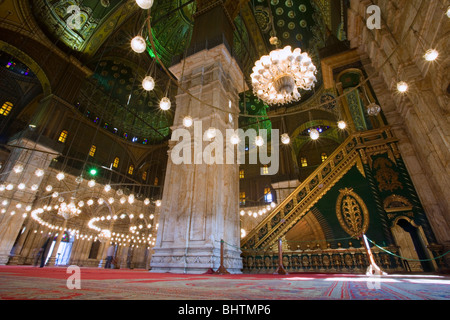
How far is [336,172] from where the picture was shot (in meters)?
6.20

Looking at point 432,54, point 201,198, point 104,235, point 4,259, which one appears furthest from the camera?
point 104,235

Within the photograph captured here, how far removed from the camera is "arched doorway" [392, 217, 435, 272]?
4.57 m

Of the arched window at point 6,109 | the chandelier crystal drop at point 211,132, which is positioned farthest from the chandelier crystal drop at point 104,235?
the chandelier crystal drop at point 211,132

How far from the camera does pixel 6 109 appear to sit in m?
14.7

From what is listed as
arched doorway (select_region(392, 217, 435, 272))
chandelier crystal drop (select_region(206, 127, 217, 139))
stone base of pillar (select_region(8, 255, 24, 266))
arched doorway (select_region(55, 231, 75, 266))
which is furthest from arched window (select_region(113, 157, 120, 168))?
arched doorway (select_region(392, 217, 435, 272))

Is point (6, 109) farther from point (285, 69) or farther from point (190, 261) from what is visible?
point (285, 69)

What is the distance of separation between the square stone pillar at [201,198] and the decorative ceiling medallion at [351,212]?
9.40ft

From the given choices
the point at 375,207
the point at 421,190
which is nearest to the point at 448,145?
the point at 421,190

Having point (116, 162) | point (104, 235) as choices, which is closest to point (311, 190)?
point (104, 235)

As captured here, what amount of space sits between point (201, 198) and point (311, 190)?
328cm

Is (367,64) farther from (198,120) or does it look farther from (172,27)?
(172,27)

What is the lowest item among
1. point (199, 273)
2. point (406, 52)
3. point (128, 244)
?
point (199, 273)

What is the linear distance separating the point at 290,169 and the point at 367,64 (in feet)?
27.9

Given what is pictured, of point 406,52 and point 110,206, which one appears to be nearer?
point 406,52
